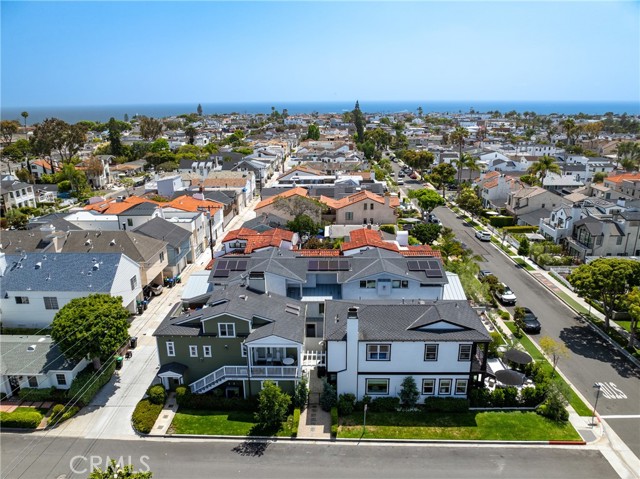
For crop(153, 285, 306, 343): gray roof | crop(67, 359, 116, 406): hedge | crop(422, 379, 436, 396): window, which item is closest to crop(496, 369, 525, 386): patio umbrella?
crop(422, 379, 436, 396): window

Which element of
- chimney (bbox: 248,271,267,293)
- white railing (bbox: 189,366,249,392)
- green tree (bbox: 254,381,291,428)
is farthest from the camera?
chimney (bbox: 248,271,267,293)

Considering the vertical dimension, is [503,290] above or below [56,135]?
below

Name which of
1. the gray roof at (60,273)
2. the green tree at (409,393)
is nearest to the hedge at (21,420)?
the gray roof at (60,273)

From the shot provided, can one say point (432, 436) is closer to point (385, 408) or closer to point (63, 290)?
point (385, 408)

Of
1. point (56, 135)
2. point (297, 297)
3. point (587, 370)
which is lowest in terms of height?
point (587, 370)

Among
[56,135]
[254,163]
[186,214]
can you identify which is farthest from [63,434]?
[56,135]

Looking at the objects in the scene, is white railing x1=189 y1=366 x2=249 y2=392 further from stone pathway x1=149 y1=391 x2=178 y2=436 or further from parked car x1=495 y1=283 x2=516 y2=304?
parked car x1=495 y1=283 x2=516 y2=304
